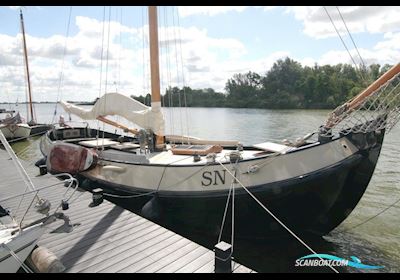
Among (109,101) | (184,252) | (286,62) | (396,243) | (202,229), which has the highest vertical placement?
(286,62)

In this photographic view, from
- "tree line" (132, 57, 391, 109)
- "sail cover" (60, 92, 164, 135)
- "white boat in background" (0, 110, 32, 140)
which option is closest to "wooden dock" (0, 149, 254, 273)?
"sail cover" (60, 92, 164, 135)

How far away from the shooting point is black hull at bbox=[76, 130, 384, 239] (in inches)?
221

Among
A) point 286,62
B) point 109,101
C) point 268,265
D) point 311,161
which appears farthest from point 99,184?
point 286,62

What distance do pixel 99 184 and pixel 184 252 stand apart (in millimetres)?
4446

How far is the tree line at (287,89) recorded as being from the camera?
5847 centimetres

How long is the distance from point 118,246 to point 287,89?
71.9 metres

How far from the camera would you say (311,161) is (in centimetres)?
573

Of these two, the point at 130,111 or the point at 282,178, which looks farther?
the point at 130,111

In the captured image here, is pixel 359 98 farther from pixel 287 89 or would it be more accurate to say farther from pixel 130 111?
pixel 287 89

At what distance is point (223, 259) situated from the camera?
402cm

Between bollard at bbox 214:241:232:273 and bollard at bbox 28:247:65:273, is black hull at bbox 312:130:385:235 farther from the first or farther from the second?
bollard at bbox 28:247:65:273

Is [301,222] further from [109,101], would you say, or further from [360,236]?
[109,101]

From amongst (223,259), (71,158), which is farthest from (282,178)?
(71,158)

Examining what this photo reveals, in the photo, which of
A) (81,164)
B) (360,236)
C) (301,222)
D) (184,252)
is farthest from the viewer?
(81,164)
